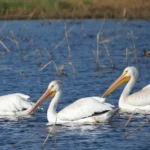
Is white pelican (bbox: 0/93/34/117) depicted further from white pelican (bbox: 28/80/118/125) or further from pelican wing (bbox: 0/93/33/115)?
white pelican (bbox: 28/80/118/125)

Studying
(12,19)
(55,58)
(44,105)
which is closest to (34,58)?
(55,58)

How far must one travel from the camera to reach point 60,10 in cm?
3469

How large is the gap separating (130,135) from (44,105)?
312cm

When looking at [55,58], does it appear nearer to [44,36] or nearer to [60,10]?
[44,36]

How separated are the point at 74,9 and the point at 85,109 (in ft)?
76.1

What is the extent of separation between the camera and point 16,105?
39.8 ft

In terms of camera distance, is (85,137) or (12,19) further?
(12,19)

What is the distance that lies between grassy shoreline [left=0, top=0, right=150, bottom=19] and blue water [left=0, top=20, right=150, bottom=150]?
16.3 inches

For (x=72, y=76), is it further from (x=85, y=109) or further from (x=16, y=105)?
(x=85, y=109)

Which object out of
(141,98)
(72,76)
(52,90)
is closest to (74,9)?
(72,76)

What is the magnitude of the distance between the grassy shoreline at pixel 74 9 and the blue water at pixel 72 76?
41 cm

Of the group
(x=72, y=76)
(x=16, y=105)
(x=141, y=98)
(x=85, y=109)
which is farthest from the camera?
(x=72, y=76)

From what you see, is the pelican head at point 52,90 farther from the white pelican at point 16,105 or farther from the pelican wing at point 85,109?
the pelican wing at point 85,109

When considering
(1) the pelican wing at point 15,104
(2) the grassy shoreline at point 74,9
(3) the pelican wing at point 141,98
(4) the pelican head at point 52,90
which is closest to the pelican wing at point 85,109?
(4) the pelican head at point 52,90
